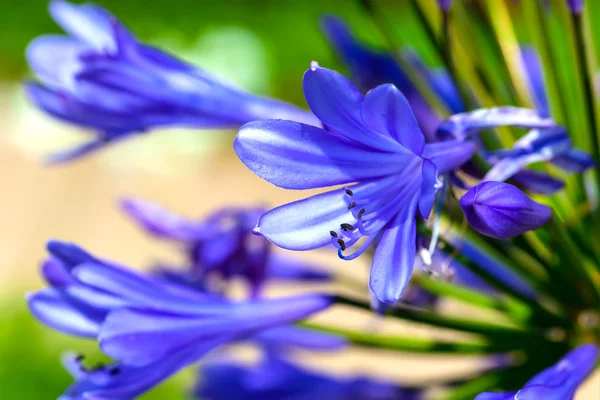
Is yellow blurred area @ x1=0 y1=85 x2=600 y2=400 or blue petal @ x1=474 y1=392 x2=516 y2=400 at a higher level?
yellow blurred area @ x1=0 y1=85 x2=600 y2=400

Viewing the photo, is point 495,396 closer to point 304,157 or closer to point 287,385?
point 304,157

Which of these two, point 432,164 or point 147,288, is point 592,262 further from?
point 147,288

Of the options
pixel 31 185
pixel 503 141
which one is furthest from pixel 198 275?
pixel 31 185

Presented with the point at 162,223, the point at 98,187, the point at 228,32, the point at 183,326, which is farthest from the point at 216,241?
the point at 228,32

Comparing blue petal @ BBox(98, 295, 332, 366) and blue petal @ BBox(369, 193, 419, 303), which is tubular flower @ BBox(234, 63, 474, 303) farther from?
blue petal @ BBox(98, 295, 332, 366)

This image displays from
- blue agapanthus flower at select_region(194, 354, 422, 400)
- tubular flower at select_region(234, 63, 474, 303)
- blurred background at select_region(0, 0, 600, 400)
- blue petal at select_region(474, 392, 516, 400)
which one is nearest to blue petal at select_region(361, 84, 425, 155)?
tubular flower at select_region(234, 63, 474, 303)
